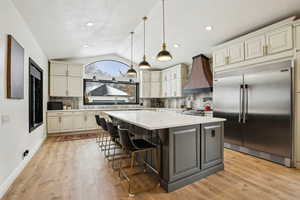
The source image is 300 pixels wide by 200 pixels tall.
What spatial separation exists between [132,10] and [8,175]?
3384 mm

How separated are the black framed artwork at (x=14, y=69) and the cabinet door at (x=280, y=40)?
13.7 feet

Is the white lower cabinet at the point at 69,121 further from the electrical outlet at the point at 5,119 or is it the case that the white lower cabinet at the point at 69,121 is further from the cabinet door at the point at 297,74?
the cabinet door at the point at 297,74

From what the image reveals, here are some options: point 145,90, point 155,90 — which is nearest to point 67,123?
point 145,90

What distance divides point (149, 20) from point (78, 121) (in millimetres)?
3939

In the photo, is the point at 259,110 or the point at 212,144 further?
the point at 259,110

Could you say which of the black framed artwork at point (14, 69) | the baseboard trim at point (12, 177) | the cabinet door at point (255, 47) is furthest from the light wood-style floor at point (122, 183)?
the cabinet door at point (255, 47)

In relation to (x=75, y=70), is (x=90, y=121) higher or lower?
lower

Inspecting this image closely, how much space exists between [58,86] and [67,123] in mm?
1298

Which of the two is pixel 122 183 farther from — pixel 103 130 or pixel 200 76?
pixel 200 76

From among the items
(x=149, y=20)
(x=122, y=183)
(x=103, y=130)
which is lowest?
(x=122, y=183)

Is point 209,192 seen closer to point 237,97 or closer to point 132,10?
point 237,97

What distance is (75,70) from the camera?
17.9ft

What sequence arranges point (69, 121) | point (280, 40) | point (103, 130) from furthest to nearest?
point (69, 121), point (103, 130), point (280, 40)

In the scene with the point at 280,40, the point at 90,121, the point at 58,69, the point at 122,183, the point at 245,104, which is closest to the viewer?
the point at 122,183
